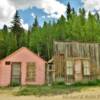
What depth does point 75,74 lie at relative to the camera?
4244 centimetres

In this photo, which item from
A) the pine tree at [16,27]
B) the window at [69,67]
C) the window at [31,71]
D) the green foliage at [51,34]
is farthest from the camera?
the pine tree at [16,27]

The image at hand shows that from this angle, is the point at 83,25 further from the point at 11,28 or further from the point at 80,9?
the point at 11,28

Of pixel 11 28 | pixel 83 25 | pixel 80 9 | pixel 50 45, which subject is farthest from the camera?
pixel 11 28

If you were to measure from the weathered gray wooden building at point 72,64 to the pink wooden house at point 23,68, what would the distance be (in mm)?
1161

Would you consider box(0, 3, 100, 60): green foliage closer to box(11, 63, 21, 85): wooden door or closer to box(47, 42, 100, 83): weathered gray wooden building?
box(47, 42, 100, 83): weathered gray wooden building

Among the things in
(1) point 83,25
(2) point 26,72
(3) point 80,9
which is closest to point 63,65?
(2) point 26,72

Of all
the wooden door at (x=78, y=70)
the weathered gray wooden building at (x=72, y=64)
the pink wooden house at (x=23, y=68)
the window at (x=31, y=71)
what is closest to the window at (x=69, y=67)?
the weathered gray wooden building at (x=72, y=64)

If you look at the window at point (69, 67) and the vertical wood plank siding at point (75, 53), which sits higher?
the vertical wood plank siding at point (75, 53)

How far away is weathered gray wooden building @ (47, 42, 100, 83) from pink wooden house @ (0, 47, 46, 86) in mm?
1161

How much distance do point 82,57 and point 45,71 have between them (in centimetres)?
463

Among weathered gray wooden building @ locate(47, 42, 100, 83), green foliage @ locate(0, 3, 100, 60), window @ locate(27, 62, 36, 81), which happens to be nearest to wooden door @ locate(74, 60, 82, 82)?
weathered gray wooden building @ locate(47, 42, 100, 83)

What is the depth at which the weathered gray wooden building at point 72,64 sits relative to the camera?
4238cm

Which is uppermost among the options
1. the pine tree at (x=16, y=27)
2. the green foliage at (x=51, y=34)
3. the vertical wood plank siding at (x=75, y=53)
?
the pine tree at (x=16, y=27)

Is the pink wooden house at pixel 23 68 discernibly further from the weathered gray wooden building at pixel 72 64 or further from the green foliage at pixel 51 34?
the green foliage at pixel 51 34
